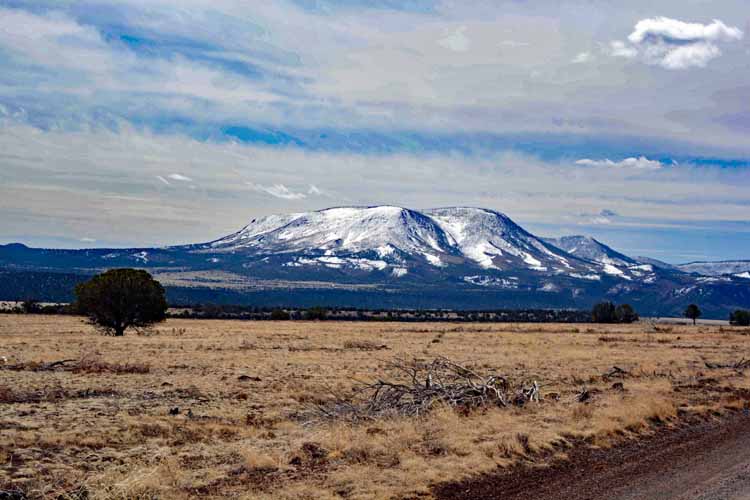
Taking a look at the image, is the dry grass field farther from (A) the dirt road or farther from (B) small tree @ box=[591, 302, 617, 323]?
(B) small tree @ box=[591, 302, 617, 323]

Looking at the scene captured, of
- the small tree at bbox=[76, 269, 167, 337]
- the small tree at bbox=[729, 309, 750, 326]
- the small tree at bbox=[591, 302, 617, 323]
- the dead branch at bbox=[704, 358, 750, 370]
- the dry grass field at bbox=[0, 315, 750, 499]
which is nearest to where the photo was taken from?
the dry grass field at bbox=[0, 315, 750, 499]

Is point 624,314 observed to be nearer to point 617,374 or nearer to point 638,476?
point 617,374

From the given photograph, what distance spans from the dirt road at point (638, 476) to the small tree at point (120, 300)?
4748cm

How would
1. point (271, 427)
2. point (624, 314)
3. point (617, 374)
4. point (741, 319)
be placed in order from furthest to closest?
point (624, 314)
point (741, 319)
point (617, 374)
point (271, 427)

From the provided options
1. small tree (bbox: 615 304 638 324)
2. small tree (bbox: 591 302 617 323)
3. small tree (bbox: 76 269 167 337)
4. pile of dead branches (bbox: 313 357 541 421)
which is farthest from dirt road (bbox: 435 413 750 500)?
small tree (bbox: 591 302 617 323)

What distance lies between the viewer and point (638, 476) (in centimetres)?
1275

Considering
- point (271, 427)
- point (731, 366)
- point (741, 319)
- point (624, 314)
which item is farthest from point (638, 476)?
point (624, 314)

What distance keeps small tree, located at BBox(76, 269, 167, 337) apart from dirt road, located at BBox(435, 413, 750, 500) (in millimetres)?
47483

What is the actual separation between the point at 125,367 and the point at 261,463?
62.8 ft

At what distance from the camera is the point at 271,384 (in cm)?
2712

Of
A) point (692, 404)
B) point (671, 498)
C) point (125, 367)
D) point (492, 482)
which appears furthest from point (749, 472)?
point (125, 367)

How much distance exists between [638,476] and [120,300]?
164 feet

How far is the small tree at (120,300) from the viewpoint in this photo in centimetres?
5528

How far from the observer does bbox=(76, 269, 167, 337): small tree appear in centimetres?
5528
